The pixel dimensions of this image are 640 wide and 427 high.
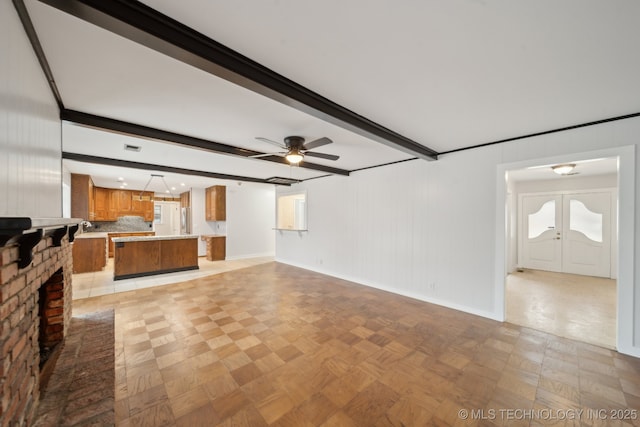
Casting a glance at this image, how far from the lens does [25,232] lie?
112 centimetres

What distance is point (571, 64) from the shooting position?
164 centimetres

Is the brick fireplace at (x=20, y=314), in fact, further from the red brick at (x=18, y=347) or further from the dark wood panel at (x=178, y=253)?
the dark wood panel at (x=178, y=253)

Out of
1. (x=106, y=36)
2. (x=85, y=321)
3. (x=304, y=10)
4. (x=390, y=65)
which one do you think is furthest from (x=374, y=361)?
(x=85, y=321)

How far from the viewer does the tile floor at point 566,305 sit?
2975 mm

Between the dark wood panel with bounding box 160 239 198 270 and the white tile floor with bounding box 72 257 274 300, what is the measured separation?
22cm

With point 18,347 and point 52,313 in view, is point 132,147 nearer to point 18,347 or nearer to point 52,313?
point 52,313

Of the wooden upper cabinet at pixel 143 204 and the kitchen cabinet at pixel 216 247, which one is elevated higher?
the wooden upper cabinet at pixel 143 204

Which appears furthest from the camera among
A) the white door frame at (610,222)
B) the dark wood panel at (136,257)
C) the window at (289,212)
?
the window at (289,212)

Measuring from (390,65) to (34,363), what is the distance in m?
3.16

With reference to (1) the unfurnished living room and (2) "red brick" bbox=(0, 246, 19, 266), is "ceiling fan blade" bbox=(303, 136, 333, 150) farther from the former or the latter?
(2) "red brick" bbox=(0, 246, 19, 266)

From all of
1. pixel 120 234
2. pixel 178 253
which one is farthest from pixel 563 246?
pixel 120 234

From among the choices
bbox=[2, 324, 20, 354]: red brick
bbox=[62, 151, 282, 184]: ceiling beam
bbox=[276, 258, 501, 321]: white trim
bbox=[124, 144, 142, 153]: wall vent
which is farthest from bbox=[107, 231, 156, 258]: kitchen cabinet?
bbox=[2, 324, 20, 354]: red brick

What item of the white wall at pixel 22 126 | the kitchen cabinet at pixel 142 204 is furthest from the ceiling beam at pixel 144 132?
the kitchen cabinet at pixel 142 204

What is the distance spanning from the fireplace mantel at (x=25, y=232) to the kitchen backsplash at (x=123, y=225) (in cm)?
764
